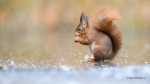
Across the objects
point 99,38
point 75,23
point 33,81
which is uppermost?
point 75,23

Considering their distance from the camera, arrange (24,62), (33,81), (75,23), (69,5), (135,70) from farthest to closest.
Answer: (69,5) → (75,23) → (24,62) → (135,70) → (33,81)

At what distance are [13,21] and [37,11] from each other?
3.28 feet

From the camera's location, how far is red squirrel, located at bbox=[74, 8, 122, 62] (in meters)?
5.54

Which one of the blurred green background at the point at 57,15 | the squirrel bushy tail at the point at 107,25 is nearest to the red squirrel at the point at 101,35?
the squirrel bushy tail at the point at 107,25

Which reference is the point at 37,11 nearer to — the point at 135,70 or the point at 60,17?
the point at 60,17

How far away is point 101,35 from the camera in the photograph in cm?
563

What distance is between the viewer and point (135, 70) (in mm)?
4344

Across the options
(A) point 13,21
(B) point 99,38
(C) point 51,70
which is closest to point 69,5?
(A) point 13,21

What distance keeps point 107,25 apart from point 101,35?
17cm

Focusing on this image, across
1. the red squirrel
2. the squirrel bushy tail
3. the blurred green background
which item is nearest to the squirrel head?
the red squirrel

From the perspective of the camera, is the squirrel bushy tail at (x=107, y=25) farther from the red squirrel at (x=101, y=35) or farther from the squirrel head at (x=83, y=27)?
the squirrel head at (x=83, y=27)

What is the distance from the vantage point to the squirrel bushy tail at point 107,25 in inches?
222

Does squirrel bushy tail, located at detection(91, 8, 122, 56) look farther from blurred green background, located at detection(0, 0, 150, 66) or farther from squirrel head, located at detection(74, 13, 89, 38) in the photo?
blurred green background, located at detection(0, 0, 150, 66)

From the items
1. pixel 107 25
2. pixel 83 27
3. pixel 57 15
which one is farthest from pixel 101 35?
pixel 57 15
